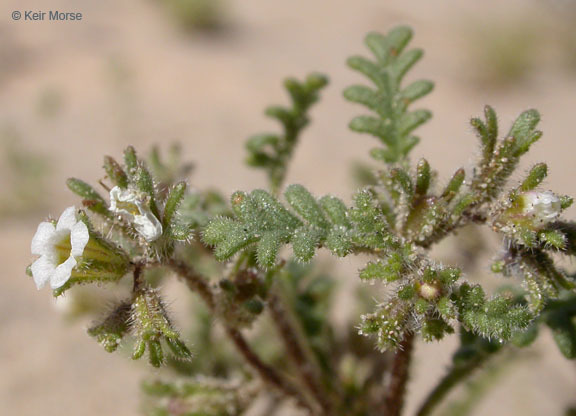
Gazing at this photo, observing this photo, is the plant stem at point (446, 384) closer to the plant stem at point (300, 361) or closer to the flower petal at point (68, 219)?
the plant stem at point (300, 361)

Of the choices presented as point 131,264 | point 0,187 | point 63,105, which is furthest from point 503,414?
point 63,105

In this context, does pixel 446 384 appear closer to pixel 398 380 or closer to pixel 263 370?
pixel 398 380

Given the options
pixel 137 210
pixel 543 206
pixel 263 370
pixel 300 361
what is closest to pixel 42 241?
pixel 137 210

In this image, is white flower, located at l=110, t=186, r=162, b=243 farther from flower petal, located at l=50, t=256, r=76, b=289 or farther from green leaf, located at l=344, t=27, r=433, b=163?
green leaf, located at l=344, t=27, r=433, b=163

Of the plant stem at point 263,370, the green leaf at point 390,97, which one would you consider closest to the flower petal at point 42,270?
the plant stem at point 263,370

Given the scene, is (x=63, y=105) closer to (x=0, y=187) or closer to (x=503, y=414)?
(x=0, y=187)
